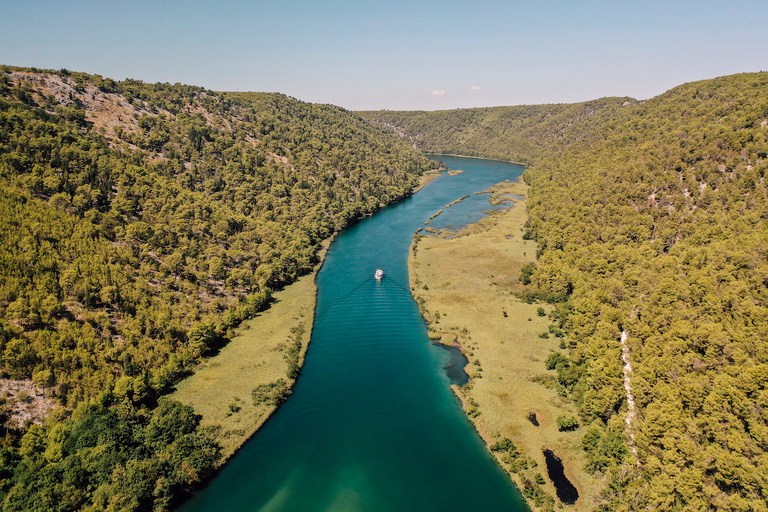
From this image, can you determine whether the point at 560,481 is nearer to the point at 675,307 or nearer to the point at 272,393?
the point at 675,307

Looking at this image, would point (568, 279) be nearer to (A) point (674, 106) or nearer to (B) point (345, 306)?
(B) point (345, 306)

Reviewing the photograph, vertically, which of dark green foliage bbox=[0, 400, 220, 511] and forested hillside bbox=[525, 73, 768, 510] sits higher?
forested hillside bbox=[525, 73, 768, 510]

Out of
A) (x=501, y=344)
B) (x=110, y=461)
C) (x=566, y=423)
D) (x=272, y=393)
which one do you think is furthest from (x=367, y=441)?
(x=501, y=344)

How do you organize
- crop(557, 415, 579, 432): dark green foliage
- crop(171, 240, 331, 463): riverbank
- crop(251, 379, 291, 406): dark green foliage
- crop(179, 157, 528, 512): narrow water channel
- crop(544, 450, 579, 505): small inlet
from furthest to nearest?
1. crop(251, 379, 291, 406): dark green foliage
2. crop(171, 240, 331, 463): riverbank
3. crop(557, 415, 579, 432): dark green foliage
4. crop(179, 157, 528, 512): narrow water channel
5. crop(544, 450, 579, 505): small inlet

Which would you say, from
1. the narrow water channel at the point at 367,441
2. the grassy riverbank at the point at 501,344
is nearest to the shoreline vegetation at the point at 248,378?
the narrow water channel at the point at 367,441

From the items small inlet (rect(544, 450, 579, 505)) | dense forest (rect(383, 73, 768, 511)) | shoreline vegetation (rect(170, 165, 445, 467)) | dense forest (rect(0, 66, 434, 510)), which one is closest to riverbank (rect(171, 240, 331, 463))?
shoreline vegetation (rect(170, 165, 445, 467))

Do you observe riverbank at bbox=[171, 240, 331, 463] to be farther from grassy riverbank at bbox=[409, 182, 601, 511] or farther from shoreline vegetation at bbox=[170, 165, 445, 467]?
grassy riverbank at bbox=[409, 182, 601, 511]
